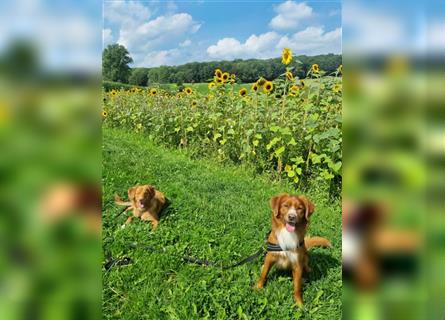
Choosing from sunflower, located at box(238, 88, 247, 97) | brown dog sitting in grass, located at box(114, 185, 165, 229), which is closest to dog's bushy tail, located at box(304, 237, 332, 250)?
brown dog sitting in grass, located at box(114, 185, 165, 229)

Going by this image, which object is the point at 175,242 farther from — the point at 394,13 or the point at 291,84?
the point at 394,13

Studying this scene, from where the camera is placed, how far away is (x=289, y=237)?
2387 mm

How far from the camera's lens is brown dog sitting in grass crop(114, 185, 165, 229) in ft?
10.6

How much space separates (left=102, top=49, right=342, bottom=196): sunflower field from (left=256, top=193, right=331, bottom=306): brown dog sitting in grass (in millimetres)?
1243

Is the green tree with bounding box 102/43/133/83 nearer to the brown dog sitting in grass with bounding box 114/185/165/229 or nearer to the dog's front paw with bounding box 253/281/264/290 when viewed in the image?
the brown dog sitting in grass with bounding box 114/185/165/229

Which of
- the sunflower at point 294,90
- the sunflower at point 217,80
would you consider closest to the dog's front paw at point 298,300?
the sunflower at point 294,90

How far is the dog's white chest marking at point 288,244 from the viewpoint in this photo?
238 cm

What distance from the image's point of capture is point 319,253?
2.86 metres

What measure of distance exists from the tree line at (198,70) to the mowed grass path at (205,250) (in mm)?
976

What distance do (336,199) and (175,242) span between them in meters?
1.46

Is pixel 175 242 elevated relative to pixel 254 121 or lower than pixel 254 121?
lower

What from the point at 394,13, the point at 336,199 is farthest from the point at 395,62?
the point at 336,199

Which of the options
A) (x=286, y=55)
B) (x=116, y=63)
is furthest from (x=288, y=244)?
(x=116, y=63)

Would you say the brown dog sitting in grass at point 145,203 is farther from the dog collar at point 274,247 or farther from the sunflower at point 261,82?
the sunflower at point 261,82
